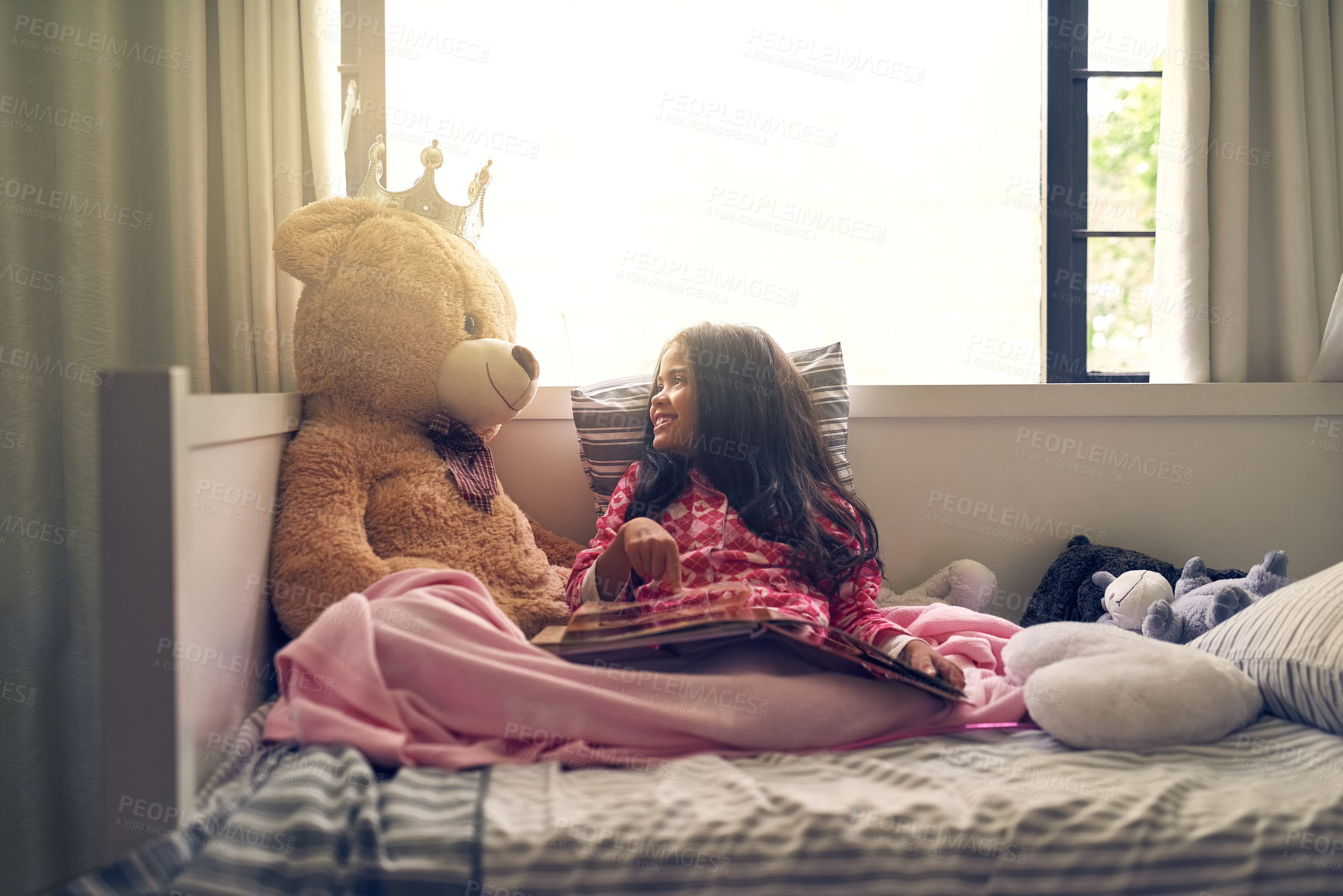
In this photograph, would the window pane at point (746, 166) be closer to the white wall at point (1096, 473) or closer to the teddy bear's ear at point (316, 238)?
the white wall at point (1096, 473)

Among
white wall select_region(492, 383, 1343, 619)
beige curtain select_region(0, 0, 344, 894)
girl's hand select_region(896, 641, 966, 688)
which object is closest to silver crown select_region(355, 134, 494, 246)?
beige curtain select_region(0, 0, 344, 894)

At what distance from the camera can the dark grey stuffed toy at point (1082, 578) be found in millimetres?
1356

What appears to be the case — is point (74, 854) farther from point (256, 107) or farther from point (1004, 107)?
point (1004, 107)

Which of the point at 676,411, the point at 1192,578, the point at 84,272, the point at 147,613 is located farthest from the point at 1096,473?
the point at 84,272

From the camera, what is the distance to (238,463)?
92cm

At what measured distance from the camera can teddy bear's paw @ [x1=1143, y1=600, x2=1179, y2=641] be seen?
1148 mm

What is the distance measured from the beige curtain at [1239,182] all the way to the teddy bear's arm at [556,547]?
1153 mm

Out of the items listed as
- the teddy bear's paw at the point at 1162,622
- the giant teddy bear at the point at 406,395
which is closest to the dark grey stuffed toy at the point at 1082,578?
the teddy bear's paw at the point at 1162,622

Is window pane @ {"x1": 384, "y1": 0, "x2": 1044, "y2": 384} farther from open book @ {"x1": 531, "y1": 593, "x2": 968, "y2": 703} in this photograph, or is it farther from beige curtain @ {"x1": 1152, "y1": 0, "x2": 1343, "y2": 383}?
open book @ {"x1": 531, "y1": 593, "x2": 968, "y2": 703}

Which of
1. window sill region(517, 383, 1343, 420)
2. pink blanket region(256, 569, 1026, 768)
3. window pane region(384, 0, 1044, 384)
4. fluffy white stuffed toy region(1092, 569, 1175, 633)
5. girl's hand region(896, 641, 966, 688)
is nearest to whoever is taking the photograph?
pink blanket region(256, 569, 1026, 768)

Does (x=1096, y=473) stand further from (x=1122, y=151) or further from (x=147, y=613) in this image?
(x=147, y=613)

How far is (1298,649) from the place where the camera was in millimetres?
888

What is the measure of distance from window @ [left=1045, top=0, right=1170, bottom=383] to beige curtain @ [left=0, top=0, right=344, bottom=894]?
142cm

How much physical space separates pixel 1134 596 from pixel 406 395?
42.6 inches
